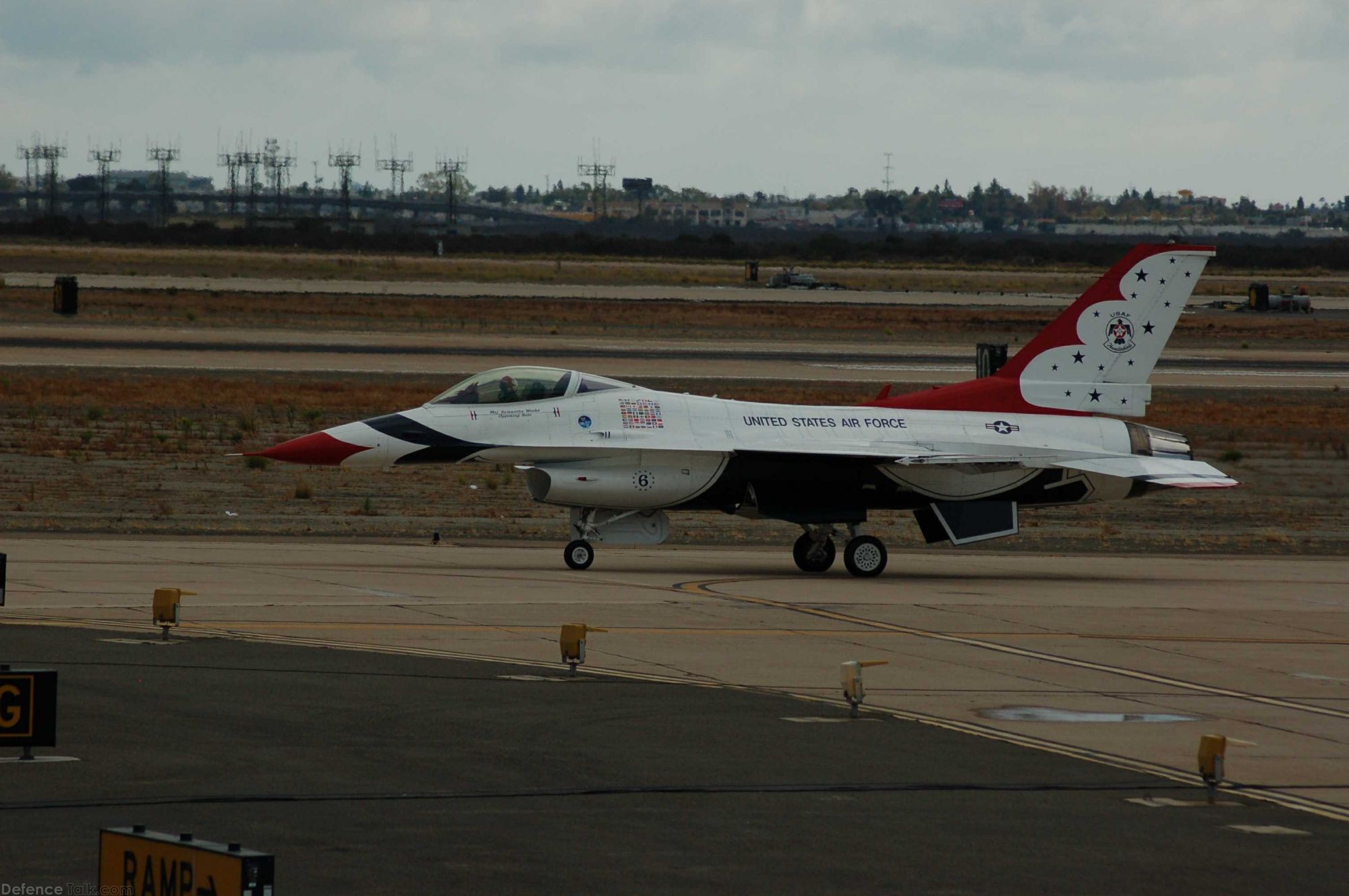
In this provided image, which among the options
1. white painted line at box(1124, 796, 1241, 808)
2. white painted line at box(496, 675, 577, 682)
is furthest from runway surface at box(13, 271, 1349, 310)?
white painted line at box(1124, 796, 1241, 808)

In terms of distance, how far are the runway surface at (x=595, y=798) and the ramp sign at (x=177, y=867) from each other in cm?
185

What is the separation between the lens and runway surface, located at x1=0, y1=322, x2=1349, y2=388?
184 feet

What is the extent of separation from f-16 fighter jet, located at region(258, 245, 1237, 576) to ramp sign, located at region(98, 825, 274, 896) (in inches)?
689

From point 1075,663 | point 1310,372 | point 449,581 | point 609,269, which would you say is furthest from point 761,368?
point 609,269

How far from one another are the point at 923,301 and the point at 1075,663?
84429mm

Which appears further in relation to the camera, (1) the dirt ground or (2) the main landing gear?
(1) the dirt ground

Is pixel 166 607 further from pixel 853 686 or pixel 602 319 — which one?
pixel 602 319

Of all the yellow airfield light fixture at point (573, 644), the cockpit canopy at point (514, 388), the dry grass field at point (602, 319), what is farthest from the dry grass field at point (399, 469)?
the yellow airfield light fixture at point (573, 644)

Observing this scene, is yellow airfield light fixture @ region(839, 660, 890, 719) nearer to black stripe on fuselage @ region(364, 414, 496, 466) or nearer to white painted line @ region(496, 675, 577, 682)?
white painted line @ region(496, 675, 577, 682)

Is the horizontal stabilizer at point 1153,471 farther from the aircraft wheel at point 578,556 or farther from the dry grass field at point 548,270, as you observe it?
the dry grass field at point 548,270

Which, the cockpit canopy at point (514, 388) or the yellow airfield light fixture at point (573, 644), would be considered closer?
the yellow airfield light fixture at point (573, 644)

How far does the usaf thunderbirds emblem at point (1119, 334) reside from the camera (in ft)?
90.0

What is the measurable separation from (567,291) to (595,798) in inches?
3643

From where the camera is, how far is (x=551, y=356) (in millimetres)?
59781
